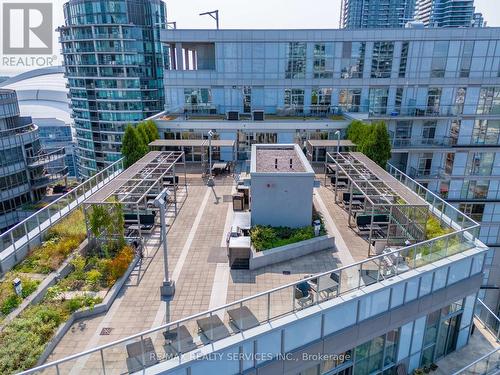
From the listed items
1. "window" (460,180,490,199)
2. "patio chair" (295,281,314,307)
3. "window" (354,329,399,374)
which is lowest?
"window" (460,180,490,199)

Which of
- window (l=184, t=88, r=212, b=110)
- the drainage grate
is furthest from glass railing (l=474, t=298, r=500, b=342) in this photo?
window (l=184, t=88, r=212, b=110)

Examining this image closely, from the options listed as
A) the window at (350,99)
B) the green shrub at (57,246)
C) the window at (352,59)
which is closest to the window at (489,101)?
the window at (350,99)

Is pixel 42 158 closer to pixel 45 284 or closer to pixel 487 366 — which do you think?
pixel 45 284

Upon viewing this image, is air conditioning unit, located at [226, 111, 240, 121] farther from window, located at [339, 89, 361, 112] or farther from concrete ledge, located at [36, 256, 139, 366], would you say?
concrete ledge, located at [36, 256, 139, 366]

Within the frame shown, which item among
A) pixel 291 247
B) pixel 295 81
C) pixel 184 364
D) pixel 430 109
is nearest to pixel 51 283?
pixel 184 364

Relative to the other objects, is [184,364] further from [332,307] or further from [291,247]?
[291,247]

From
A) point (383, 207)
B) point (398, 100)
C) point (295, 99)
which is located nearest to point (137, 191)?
point (383, 207)
